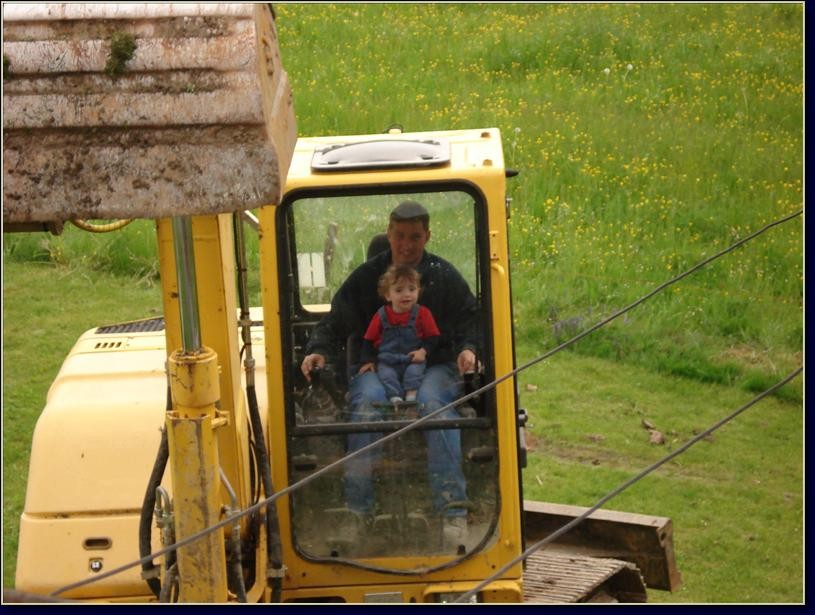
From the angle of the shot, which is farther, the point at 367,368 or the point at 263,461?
the point at 367,368

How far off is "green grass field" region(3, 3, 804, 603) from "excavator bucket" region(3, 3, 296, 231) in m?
4.37

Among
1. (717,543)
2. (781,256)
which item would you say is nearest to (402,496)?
(717,543)

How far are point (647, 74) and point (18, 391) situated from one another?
25.6 ft

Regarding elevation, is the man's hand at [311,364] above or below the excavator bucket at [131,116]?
below

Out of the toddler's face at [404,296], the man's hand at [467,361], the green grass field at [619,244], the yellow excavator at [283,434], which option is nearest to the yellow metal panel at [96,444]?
the yellow excavator at [283,434]

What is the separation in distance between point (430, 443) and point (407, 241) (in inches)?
26.7

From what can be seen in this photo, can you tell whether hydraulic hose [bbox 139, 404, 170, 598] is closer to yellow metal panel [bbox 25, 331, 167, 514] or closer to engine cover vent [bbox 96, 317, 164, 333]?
yellow metal panel [bbox 25, 331, 167, 514]

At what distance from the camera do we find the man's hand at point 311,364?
14.0 ft

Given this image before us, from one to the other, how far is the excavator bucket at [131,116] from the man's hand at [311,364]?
1461 millimetres

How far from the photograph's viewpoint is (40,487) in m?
4.30

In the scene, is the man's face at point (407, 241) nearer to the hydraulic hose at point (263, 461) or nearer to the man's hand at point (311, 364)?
the man's hand at point (311, 364)

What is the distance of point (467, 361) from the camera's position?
4223 millimetres

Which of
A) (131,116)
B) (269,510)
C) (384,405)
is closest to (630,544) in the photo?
(384,405)

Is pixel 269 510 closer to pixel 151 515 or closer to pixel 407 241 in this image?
pixel 151 515
